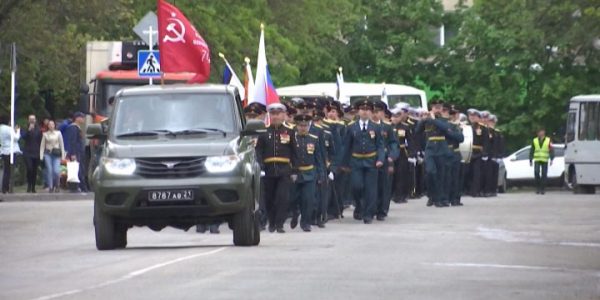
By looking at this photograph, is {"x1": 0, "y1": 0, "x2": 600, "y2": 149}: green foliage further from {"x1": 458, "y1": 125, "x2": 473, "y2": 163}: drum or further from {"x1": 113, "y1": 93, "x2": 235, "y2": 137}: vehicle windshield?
{"x1": 113, "y1": 93, "x2": 235, "y2": 137}: vehicle windshield

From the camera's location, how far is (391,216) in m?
33.3

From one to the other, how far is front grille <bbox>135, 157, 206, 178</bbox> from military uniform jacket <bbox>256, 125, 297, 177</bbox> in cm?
443

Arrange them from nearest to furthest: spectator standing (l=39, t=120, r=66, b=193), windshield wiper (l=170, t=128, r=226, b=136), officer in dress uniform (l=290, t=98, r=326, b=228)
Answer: windshield wiper (l=170, t=128, r=226, b=136) → officer in dress uniform (l=290, t=98, r=326, b=228) → spectator standing (l=39, t=120, r=66, b=193)

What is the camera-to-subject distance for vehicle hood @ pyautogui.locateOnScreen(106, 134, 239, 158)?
21750mm

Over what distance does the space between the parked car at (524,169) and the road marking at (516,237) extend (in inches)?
1235

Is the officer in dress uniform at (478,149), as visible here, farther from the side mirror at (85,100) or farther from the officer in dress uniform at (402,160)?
the side mirror at (85,100)

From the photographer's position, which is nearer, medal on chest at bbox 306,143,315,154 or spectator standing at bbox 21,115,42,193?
medal on chest at bbox 306,143,315,154

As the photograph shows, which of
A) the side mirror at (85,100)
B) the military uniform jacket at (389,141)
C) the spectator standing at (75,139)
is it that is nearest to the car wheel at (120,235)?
the military uniform jacket at (389,141)

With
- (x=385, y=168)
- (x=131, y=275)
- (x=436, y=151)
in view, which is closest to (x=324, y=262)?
(x=131, y=275)

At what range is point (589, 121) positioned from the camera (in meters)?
52.9

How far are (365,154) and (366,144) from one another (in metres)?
0.16

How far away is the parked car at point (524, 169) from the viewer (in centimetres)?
5938

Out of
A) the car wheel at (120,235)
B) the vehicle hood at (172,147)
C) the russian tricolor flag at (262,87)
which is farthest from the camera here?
the russian tricolor flag at (262,87)

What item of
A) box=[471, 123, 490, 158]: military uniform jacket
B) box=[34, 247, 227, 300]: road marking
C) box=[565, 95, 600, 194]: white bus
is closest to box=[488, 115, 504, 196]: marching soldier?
box=[471, 123, 490, 158]: military uniform jacket
